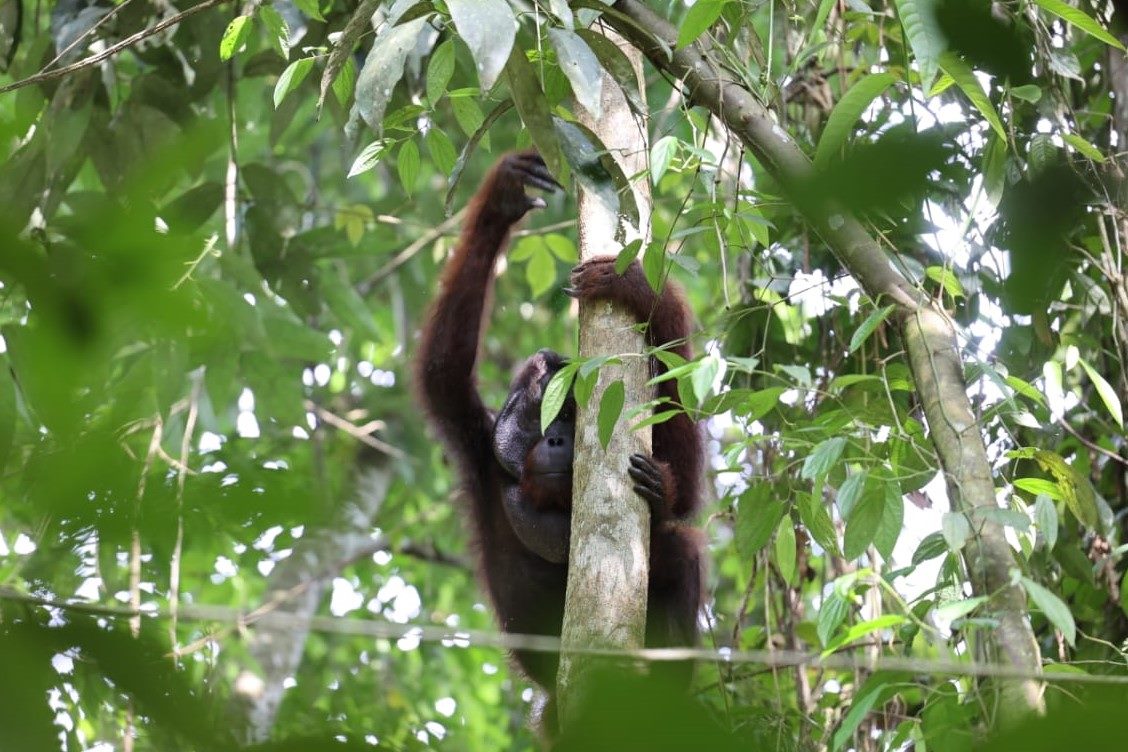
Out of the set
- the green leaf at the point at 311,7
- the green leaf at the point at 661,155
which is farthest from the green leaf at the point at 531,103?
the green leaf at the point at 311,7

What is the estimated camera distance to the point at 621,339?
10.1 feet

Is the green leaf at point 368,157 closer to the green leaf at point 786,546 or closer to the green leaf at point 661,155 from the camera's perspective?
the green leaf at point 661,155

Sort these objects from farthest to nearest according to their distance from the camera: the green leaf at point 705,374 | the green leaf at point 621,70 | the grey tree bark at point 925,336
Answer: the green leaf at point 621,70 → the green leaf at point 705,374 → the grey tree bark at point 925,336

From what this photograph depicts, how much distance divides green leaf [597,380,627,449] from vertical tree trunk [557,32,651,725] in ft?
0.11

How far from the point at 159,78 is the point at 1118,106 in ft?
11.5

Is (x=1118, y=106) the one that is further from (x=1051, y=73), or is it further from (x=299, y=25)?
(x=299, y=25)

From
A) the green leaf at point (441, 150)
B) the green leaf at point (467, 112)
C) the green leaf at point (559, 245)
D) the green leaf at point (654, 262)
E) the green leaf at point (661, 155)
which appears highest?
the green leaf at point (559, 245)

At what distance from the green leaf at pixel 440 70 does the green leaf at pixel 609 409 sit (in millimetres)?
821

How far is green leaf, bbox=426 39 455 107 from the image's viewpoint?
282 cm

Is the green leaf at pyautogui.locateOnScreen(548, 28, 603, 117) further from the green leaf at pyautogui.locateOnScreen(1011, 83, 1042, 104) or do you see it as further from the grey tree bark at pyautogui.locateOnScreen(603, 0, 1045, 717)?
the green leaf at pyautogui.locateOnScreen(1011, 83, 1042, 104)

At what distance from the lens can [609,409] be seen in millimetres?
2627

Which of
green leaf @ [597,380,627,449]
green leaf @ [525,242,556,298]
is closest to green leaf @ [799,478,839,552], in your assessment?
green leaf @ [597,380,627,449]

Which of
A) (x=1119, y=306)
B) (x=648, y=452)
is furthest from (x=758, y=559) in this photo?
(x=1119, y=306)

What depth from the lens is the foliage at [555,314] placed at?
0.89m
